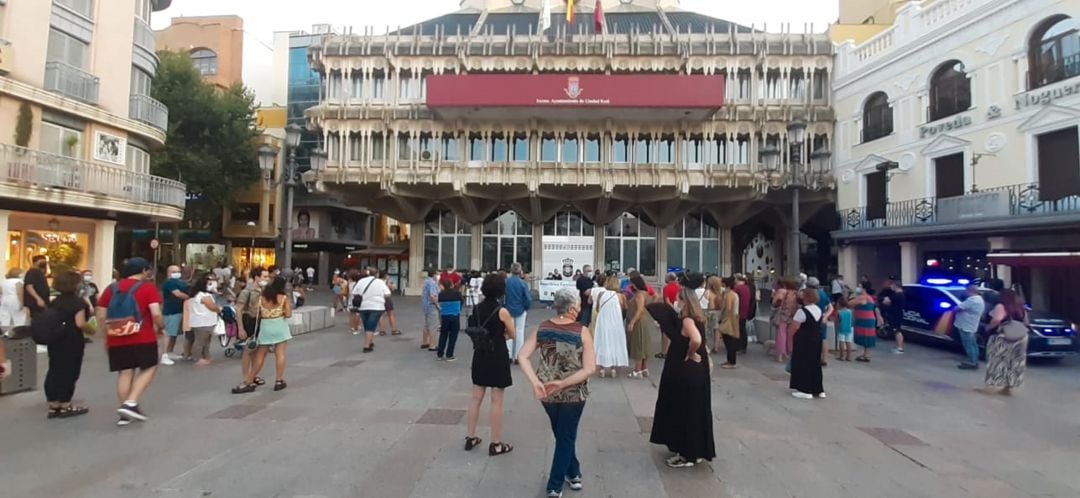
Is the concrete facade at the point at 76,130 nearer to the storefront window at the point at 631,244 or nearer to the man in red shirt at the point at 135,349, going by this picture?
the man in red shirt at the point at 135,349

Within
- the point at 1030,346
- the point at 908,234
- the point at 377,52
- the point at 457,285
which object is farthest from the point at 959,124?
the point at 377,52

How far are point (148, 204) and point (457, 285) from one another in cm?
1647

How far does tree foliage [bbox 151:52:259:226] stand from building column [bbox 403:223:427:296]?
450 inches

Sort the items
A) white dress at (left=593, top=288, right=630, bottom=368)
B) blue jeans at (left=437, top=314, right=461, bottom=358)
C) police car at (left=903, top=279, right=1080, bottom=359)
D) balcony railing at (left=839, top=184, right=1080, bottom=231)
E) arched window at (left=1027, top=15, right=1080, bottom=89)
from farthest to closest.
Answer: balcony railing at (left=839, top=184, right=1080, bottom=231) → arched window at (left=1027, top=15, right=1080, bottom=89) → police car at (left=903, top=279, right=1080, bottom=359) → blue jeans at (left=437, top=314, right=461, bottom=358) → white dress at (left=593, top=288, right=630, bottom=368)

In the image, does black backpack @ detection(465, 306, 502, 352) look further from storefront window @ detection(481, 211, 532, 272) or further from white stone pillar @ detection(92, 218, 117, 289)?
storefront window @ detection(481, 211, 532, 272)

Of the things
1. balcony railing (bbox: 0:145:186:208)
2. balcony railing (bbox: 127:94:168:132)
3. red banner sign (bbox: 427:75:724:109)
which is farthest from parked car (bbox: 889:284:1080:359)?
balcony railing (bbox: 127:94:168:132)

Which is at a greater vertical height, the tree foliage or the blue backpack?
the tree foliage

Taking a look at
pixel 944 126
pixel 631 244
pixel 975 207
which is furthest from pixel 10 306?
pixel 631 244

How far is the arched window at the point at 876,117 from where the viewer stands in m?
23.2

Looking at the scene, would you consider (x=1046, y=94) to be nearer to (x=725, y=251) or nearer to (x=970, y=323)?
(x=970, y=323)

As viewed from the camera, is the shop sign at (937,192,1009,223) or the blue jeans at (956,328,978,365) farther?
the shop sign at (937,192,1009,223)

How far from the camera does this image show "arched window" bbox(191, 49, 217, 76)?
39688 millimetres

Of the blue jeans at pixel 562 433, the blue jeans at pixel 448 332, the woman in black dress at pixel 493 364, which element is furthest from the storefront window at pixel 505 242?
the blue jeans at pixel 562 433

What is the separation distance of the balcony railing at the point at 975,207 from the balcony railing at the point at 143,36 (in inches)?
1176
